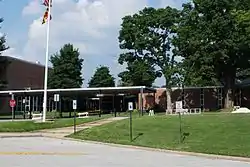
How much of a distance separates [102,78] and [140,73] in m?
37.2

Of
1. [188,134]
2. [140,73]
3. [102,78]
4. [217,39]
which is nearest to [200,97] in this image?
[140,73]

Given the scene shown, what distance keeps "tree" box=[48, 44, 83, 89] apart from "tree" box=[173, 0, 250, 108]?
32.3 meters

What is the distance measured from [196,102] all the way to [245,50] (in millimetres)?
20377

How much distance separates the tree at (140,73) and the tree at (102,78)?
31.8 m

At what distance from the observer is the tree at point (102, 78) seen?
107 meters

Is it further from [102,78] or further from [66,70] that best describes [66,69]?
[102,78]

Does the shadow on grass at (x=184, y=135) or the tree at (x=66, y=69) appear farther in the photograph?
the tree at (x=66, y=69)

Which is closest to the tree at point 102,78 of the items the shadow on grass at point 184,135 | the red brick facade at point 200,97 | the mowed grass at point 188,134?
the red brick facade at point 200,97

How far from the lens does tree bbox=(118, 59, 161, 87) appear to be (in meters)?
71.3

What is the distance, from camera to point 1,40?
76.4m

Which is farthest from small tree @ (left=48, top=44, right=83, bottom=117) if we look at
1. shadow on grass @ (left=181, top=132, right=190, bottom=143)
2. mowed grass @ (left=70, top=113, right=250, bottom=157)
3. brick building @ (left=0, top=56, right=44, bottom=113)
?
shadow on grass @ (left=181, top=132, right=190, bottom=143)

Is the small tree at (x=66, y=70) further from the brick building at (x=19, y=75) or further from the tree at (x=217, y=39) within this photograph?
the tree at (x=217, y=39)

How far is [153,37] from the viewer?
71438 millimetres

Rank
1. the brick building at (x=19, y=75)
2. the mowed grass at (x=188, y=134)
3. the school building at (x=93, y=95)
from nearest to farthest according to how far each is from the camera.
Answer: the mowed grass at (x=188, y=134)
the school building at (x=93, y=95)
the brick building at (x=19, y=75)
